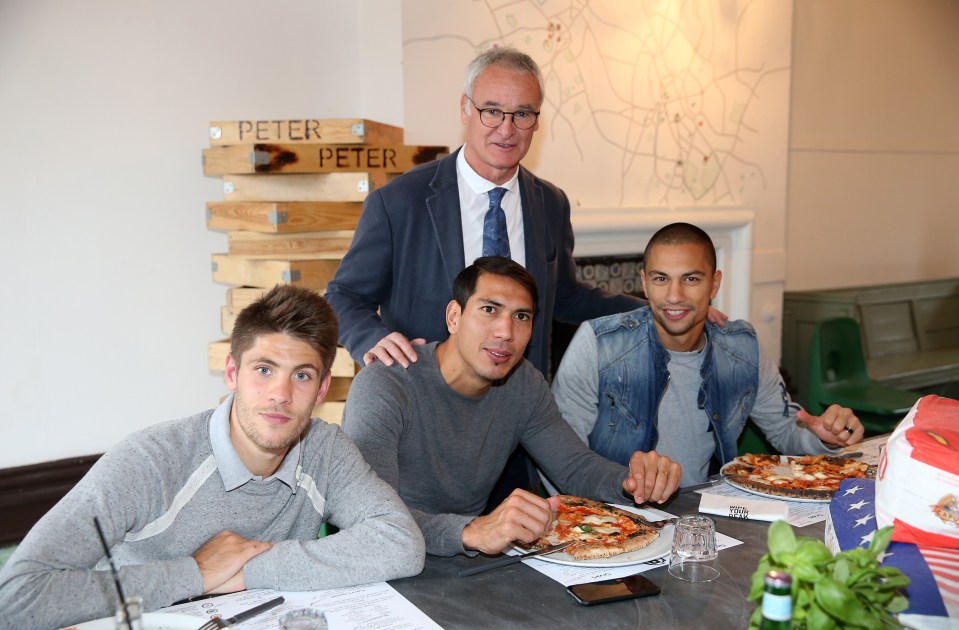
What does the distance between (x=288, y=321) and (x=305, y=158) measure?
1.70 m

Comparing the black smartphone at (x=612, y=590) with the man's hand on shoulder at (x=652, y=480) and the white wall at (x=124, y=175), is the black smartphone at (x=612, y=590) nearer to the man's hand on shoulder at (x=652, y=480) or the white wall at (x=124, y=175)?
the man's hand on shoulder at (x=652, y=480)

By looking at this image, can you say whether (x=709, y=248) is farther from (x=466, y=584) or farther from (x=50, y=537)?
(x=50, y=537)

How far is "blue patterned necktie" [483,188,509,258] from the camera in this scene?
2688mm

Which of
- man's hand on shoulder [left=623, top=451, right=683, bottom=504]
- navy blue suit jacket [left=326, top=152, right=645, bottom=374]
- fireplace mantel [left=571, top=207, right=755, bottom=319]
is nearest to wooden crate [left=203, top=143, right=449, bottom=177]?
navy blue suit jacket [left=326, top=152, right=645, bottom=374]

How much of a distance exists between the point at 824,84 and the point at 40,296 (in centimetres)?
513

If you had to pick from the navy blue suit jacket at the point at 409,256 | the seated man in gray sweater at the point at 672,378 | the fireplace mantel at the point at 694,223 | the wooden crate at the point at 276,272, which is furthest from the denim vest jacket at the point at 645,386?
the fireplace mantel at the point at 694,223

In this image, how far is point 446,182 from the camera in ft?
8.85

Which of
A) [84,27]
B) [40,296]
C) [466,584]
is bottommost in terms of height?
[466,584]

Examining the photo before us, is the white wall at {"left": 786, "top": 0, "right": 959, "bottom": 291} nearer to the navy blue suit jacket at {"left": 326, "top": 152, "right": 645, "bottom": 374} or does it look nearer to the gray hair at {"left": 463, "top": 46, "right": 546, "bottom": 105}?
the gray hair at {"left": 463, "top": 46, "right": 546, "bottom": 105}

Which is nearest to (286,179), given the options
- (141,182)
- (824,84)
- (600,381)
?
(141,182)

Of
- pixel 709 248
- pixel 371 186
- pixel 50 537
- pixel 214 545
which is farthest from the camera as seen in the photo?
pixel 371 186

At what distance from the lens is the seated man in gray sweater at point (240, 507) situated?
1.44 metres

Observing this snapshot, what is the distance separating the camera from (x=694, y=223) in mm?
5059

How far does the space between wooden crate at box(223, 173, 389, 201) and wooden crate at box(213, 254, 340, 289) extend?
0.82ft
